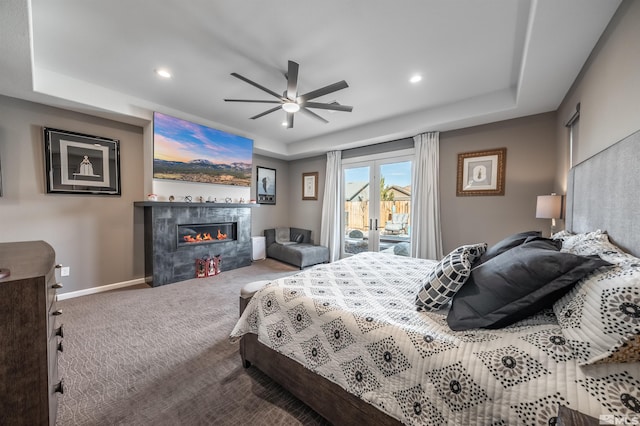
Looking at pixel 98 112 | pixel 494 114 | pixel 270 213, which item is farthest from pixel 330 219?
pixel 98 112

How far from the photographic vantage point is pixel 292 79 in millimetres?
2342

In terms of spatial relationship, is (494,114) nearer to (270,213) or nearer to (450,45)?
(450,45)

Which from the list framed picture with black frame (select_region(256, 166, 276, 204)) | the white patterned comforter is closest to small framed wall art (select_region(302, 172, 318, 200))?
framed picture with black frame (select_region(256, 166, 276, 204))

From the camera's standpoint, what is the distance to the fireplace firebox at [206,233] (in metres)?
4.10

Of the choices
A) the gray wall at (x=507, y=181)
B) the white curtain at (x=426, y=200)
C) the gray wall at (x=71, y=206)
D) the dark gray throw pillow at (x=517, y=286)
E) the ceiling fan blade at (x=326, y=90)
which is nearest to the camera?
the dark gray throw pillow at (x=517, y=286)

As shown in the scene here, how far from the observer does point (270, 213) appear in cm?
599

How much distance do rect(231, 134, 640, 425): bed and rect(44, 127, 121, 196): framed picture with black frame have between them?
3.41m

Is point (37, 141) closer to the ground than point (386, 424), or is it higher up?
higher up

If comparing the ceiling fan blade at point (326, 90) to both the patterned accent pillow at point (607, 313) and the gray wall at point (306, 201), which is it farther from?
the gray wall at point (306, 201)

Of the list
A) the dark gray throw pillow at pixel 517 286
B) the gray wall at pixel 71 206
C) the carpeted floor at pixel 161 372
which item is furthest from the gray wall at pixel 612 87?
the gray wall at pixel 71 206

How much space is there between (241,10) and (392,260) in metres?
2.84

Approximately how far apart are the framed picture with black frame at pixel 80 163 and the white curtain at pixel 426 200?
16.3 feet

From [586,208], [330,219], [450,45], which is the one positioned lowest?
[330,219]

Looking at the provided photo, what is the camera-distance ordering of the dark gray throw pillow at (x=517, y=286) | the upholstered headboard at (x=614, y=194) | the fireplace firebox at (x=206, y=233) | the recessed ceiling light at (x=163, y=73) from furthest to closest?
the fireplace firebox at (x=206, y=233) < the recessed ceiling light at (x=163, y=73) < the upholstered headboard at (x=614, y=194) < the dark gray throw pillow at (x=517, y=286)
